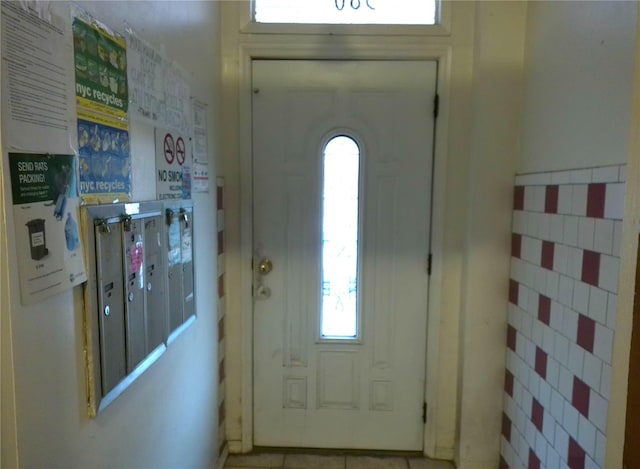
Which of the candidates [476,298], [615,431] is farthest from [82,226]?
[476,298]

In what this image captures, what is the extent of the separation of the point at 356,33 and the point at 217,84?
64 centimetres

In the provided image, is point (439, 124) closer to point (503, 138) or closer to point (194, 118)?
point (503, 138)

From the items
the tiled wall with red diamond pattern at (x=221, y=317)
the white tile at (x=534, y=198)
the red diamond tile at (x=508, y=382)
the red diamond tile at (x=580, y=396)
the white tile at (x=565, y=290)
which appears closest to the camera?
the red diamond tile at (x=580, y=396)

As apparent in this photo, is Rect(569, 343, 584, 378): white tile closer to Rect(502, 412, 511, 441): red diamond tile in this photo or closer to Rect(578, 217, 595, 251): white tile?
Rect(578, 217, 595, 251): white tile

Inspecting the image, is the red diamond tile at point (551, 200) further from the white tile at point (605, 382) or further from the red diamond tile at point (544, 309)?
the white tile at point (605, 382)

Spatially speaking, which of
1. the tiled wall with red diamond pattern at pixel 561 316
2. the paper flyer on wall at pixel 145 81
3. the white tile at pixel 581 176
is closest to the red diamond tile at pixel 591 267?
the tiled wall with red diamond pattern at pixel 561 316

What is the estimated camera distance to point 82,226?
0.87 metres

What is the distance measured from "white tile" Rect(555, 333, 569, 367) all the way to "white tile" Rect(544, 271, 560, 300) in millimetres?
133

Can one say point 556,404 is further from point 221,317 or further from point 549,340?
point 221,317

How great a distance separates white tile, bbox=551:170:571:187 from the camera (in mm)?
1395

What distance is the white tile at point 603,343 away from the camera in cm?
115

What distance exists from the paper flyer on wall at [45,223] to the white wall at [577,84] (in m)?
1.32

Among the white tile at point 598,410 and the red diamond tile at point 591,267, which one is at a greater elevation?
the red diamond tile at point 591,267

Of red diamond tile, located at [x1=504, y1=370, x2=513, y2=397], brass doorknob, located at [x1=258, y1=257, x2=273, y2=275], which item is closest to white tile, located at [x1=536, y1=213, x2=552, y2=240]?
red diamond tile, located at [x1=504, y1=370, x2=513, y2=397]
